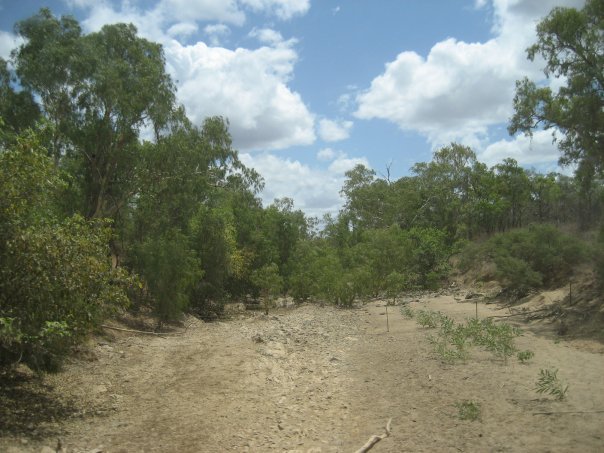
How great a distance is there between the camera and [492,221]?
142ft

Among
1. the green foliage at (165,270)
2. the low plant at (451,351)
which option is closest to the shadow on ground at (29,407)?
the low plant at (451,351)

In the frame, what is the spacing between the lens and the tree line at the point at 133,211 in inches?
291

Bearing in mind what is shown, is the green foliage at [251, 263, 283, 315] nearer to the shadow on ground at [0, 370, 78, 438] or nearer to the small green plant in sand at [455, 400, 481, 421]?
the shadow on ground at [0, 370, 78, 438]

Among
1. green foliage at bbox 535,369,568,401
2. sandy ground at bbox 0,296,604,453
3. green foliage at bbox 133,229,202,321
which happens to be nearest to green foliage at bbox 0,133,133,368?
sandy ground at bbox 0,296,604,453

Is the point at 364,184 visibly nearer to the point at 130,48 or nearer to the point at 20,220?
the point at 130,48

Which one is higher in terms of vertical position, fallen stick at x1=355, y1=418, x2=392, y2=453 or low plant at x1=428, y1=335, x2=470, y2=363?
low plant at x1=428, y1=335, x2=470, y2=363

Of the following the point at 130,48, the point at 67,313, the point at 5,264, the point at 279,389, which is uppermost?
the point at 130,48

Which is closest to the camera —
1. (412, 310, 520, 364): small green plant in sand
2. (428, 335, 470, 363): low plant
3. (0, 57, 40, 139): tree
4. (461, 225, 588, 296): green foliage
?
(412, 310, 520, 364): small green plant in sand

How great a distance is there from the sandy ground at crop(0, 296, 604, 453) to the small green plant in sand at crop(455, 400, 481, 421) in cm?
9

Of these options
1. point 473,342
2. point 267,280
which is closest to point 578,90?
point 473,342

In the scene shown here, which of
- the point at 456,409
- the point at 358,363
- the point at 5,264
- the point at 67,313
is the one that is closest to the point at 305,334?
the point at 358,363

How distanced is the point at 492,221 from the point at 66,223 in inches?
1598

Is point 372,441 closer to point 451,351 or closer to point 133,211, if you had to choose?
point 451,351

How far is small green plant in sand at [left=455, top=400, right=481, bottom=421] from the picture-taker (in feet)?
25.2
